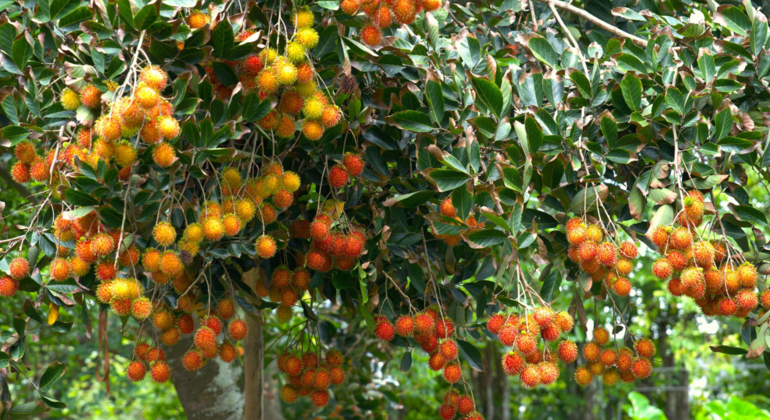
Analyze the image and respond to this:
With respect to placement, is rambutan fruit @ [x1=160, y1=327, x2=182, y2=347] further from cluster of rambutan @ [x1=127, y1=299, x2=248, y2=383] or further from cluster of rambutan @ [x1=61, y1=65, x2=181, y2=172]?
cluster of rambutan @ [x1=61, y1=65, x2=181, y2=172]

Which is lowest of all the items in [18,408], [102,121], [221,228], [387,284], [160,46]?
[18,408]

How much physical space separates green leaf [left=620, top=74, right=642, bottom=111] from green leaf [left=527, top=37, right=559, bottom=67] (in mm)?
227

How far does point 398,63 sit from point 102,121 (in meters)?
0.70

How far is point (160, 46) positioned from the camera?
4.26 ft

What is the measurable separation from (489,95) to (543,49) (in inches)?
14.1

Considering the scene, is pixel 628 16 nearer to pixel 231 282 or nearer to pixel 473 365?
pixel 473 365

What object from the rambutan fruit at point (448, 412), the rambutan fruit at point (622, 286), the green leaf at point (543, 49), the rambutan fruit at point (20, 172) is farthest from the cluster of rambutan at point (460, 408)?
the rambutan fruit at point (20, 172)

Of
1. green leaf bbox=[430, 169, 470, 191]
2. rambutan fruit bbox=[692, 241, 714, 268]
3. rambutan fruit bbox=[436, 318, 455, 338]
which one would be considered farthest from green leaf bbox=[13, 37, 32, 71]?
rambutan fruit bbox=[692, 241, 714, 268]

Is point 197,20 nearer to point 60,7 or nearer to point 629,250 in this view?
point 60,7

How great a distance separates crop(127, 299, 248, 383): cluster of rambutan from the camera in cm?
157

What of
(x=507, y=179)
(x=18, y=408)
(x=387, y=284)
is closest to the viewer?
(x=507, y=179)

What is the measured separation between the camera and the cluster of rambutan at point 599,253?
1371 mm

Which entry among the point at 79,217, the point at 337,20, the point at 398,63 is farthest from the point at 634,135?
the point at 79,217

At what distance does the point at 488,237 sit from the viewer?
136 centimetres
